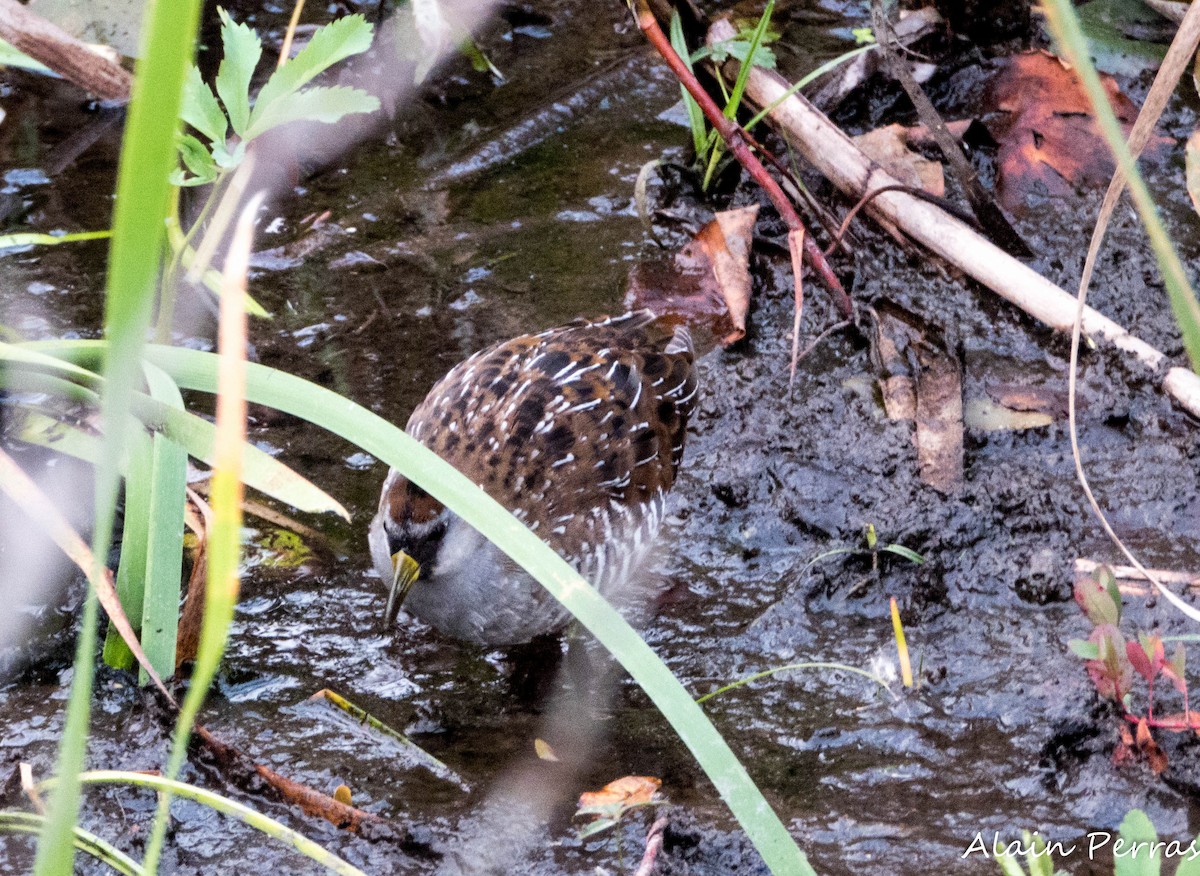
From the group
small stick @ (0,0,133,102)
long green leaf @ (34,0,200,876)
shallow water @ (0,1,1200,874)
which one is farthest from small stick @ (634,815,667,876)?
small stick @ (0,0,133,102)

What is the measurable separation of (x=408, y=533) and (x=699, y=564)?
0.91m

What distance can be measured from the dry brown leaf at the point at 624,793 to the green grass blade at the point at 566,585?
0.73m

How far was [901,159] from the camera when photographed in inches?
163

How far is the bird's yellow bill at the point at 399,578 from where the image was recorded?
9.55 feet

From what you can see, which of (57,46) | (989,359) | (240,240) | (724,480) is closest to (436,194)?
(57,46)

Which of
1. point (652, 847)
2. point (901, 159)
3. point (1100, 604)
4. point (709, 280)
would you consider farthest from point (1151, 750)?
point (901, 159)

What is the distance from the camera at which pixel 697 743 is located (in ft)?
5.62

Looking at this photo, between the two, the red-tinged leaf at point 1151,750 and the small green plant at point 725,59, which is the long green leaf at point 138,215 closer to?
the red-tinged leaf at point 1151,750

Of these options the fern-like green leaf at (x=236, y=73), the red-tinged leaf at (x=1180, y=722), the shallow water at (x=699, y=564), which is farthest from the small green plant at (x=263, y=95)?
the red-tinged leaf at (x=1180, y=722)

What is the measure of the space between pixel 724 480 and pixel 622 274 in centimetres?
98

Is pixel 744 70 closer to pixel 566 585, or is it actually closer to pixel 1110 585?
pixel 1110 585

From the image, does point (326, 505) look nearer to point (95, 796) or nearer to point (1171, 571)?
point (95, 796)

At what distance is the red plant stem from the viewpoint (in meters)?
3.87

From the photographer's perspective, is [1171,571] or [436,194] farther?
[436,194]
